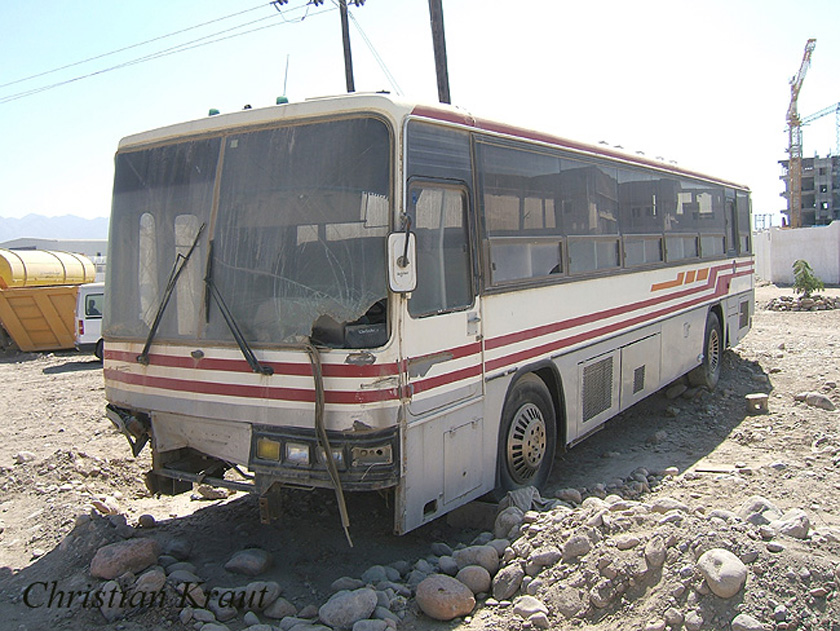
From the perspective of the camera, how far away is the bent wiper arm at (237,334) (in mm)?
4676

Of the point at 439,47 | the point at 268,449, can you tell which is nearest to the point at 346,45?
the point at 439,47

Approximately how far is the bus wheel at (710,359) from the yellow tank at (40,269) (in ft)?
53.7

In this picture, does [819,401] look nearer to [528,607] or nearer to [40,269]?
[528,607]

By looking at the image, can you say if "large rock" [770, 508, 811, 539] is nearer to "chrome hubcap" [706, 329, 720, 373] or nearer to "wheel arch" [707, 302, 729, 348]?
"chrome hubcap" [706, 329, 720, 373]

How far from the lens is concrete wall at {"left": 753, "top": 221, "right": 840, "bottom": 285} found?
32.3 metres

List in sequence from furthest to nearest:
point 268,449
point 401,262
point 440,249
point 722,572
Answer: point 440,249
point 268,449
point 401,262
point 722,572

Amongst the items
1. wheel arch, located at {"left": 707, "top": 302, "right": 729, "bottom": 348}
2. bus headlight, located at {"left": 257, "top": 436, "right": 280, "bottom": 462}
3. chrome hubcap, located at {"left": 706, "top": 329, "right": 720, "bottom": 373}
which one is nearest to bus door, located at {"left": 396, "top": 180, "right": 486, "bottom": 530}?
bus headlight, located at {"left": 257, "top": 436, "right": 280, "bottom": 462}

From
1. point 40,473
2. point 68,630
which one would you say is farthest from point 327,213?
point 40,473

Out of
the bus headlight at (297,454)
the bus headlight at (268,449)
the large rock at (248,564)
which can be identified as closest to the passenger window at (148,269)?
the bus headlight at (268,449)

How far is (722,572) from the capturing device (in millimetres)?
3986

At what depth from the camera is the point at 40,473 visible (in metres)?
7.23

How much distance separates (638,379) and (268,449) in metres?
5.03

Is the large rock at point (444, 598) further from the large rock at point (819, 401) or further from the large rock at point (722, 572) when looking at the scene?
the large rock at point (819, 401)

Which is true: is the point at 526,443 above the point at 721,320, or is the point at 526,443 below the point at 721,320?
below
